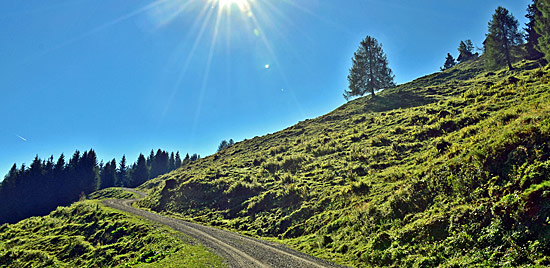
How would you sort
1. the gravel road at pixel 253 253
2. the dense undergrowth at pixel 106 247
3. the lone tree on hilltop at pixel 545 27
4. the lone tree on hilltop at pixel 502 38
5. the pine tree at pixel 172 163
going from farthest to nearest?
the pine tree at pixel 172 163 < the lone tree on hilltop at pixel 502 38 < the lone tree on hilltop at pixel 545 27 < the dense undergrowth at pixel 106 247 < the gravel road at pixel 253 253

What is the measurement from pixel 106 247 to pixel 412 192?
2509cm

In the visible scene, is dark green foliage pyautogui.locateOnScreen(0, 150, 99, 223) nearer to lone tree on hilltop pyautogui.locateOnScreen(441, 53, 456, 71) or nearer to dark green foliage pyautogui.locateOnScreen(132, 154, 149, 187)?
dark green foliage pyautogui.locateOnScreen(132, 154, 149, 187)

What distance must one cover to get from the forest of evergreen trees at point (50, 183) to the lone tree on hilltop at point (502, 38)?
434 ft

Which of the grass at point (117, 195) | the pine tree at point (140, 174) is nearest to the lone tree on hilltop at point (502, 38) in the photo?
the grass at point (117, 195)

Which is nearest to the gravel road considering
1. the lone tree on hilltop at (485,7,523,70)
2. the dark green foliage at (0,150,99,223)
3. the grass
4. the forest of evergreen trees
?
the grass

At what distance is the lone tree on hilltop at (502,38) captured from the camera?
55094mm

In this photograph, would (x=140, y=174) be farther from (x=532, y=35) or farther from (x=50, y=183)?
(x=532, y=35)

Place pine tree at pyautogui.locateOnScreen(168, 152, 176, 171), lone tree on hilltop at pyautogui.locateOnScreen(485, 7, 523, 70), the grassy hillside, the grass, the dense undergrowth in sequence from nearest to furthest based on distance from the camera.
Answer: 1. the grassy hillside
2. the dense undergrowth
3. lone tree on hilltop at pyautogui.locateOnScreen(485, 7, 523, 70)
4. the grass
5. pine tree at pyautogui.locateOnScreen(168, 152, 176, 171)

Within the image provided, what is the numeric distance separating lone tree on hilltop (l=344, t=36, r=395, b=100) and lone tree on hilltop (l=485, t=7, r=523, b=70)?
23.4 meters

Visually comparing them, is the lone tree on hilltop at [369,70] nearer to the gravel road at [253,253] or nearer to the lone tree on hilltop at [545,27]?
the lone tree on hilltop at [545,27]

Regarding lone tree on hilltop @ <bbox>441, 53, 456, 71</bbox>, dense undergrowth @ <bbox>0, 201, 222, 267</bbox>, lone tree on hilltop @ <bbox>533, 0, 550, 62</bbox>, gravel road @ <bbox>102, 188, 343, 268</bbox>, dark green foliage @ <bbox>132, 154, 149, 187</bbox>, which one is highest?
lone tree on hilltop @ <bbox>441, 53, 456, 71</bbox>

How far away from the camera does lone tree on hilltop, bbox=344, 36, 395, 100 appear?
6235cm

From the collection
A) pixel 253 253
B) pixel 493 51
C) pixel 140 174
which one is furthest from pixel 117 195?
pixel 493 51

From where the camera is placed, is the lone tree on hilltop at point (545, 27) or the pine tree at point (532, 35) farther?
the pine tree at point (532, 35)
